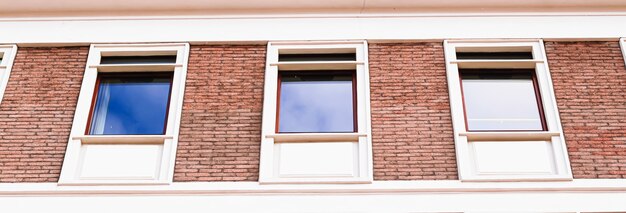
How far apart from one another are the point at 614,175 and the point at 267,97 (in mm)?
4611

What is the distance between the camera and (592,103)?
8.08m

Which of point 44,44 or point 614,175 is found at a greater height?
point 44,44

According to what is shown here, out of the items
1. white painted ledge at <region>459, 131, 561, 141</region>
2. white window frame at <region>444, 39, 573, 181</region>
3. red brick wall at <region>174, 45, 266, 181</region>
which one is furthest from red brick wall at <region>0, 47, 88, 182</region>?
white painted ledge at <region>459, 131, 561, 141</region>

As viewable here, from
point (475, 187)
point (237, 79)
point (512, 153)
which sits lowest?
point (475, 187)

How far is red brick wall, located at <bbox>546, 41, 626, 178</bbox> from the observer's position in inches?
297

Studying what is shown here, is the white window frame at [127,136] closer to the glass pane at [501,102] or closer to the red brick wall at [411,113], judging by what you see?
the red brick wall at [411,113]

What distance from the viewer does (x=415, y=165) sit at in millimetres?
7574

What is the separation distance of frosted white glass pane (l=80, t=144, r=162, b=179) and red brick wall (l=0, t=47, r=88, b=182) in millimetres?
357

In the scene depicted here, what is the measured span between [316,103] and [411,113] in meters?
1.41
